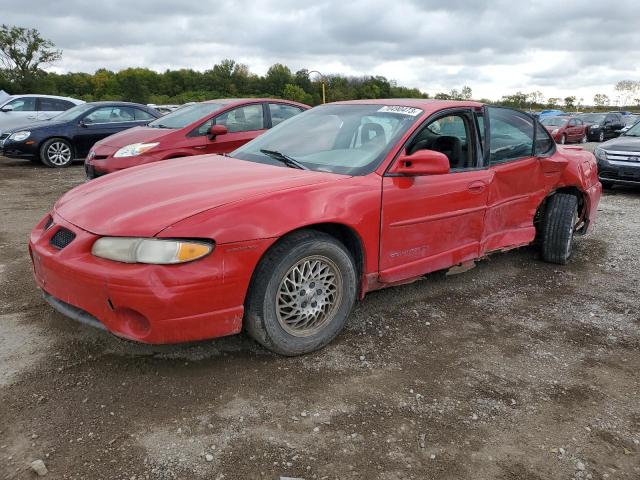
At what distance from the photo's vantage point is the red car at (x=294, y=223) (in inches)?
98.0

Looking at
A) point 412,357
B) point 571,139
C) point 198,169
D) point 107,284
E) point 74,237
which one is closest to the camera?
point 107,284

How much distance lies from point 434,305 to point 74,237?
2469mm

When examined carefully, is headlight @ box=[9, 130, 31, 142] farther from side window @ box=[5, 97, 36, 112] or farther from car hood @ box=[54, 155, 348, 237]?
car hood @ box=[54, 155, 348, 237]

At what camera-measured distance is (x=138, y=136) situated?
23.9ft

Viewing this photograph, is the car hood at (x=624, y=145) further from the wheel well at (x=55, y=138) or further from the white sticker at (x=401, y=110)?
the wheel well at (x=55, y=138)

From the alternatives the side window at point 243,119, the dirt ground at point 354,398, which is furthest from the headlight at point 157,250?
the side window at point 243,119

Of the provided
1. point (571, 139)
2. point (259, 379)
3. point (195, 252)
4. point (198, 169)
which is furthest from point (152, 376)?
point (571, 139)

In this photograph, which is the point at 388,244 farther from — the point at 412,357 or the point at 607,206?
the point at 607,206

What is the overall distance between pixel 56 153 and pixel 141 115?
6.35 ft

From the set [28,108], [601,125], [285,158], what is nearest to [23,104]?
[28,108]

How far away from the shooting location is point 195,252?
2469 mm

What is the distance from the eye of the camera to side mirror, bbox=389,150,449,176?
311cm

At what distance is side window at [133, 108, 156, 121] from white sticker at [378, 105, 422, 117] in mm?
8757

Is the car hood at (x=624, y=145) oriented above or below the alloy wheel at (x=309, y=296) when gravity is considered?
above
